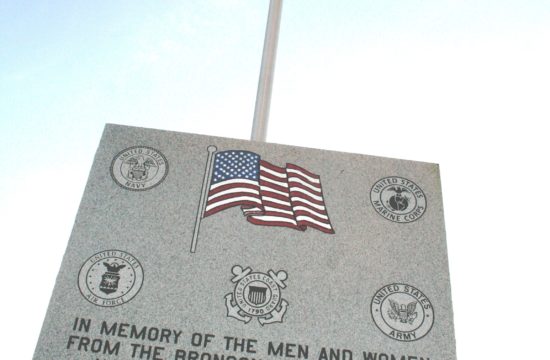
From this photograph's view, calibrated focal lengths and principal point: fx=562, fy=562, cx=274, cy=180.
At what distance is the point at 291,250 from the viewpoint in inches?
135

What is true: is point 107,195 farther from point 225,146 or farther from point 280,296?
point 280,296

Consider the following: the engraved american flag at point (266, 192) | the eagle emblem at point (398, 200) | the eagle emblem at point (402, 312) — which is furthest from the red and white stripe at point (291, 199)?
the eagle emblem at point (402, 312)

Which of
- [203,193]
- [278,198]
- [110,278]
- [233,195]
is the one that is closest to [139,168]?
[203,193]

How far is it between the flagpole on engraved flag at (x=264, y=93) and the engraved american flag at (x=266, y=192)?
4 centimetres

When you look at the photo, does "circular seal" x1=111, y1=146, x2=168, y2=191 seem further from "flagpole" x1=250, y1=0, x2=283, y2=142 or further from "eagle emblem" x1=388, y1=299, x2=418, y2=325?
"eagle emblem" x1=388, y1=299, x2=418, y2=325

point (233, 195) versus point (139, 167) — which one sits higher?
point (139, 167)

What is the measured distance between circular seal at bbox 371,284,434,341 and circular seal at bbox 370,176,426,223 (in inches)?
19.3

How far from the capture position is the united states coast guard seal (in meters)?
3.21

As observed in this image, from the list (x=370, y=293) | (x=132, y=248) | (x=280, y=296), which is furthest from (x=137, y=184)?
(x=370, y=293)

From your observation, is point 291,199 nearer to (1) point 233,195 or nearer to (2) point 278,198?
(2) point 278,198

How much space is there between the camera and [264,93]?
4098 millimetres

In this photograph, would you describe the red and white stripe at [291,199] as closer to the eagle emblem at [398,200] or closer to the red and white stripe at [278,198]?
the red and white stripe at [278,198]

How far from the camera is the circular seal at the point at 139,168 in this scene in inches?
143

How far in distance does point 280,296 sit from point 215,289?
381 mm
